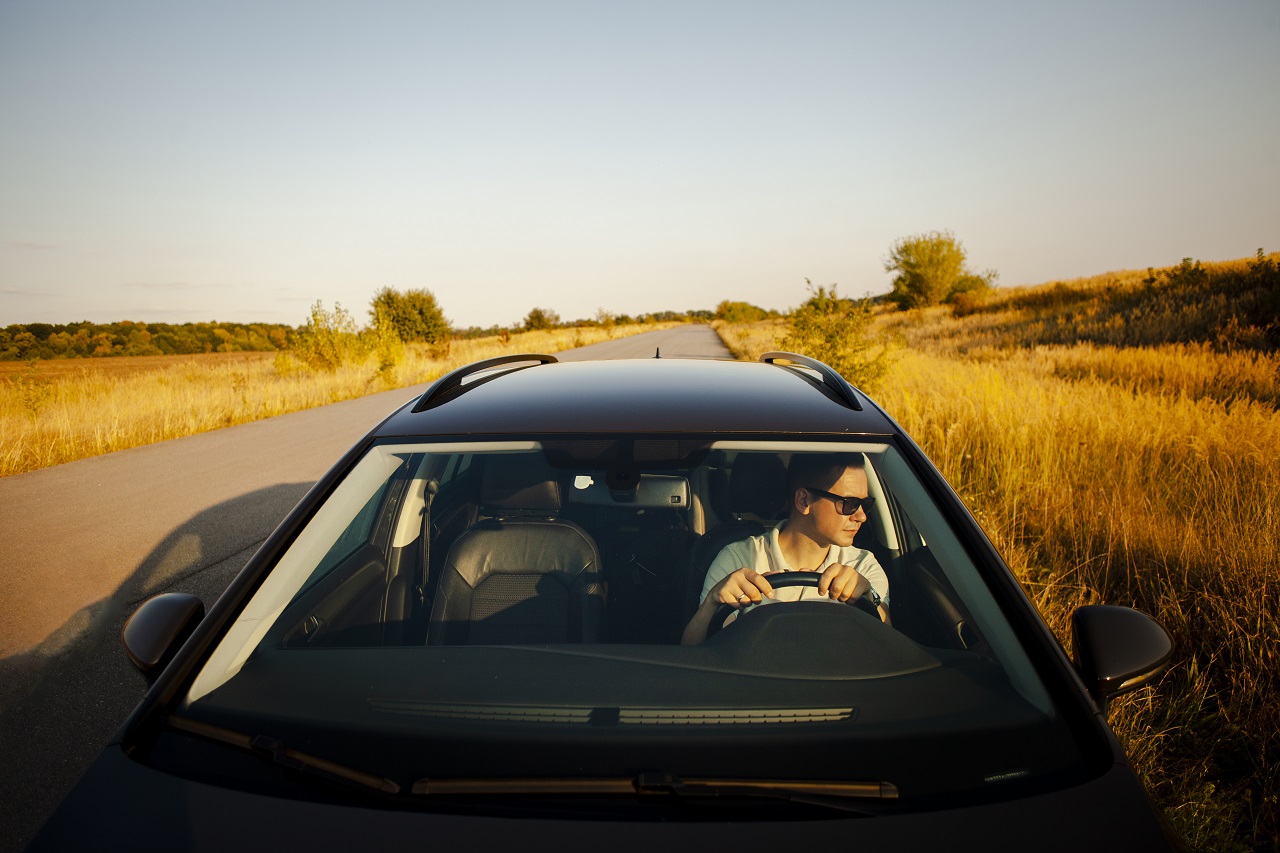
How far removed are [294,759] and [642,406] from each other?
116 centimetres

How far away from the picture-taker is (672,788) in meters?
1.13

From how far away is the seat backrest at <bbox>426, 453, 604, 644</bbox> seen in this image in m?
1.90

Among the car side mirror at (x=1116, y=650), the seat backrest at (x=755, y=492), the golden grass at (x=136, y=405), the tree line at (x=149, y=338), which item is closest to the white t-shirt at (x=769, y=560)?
the seat backrest at (x=755, y=492)

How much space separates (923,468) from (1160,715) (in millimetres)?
2070

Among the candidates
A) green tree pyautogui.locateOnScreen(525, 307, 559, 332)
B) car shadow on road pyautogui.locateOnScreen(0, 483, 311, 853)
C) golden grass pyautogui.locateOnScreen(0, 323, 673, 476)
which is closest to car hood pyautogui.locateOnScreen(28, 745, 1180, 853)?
car shadow on road pyautogui.locateOnScreen(0, 483, 311, 853)

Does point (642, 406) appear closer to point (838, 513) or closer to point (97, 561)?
point (838, 513)

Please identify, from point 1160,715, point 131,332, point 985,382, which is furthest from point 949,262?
point 131,332

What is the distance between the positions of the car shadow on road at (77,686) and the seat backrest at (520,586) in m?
1.67

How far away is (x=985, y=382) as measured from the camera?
869cm

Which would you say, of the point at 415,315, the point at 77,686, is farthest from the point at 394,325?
the point at 77,686

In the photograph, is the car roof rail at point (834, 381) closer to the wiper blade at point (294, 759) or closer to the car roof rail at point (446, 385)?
the car roof rail at point (446, 385)

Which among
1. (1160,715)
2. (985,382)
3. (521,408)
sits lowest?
(1160,715)

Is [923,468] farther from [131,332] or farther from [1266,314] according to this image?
[131,332]

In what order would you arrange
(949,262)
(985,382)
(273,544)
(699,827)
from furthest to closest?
(949,262) → (985,382) → (273,544) → (699,827)
